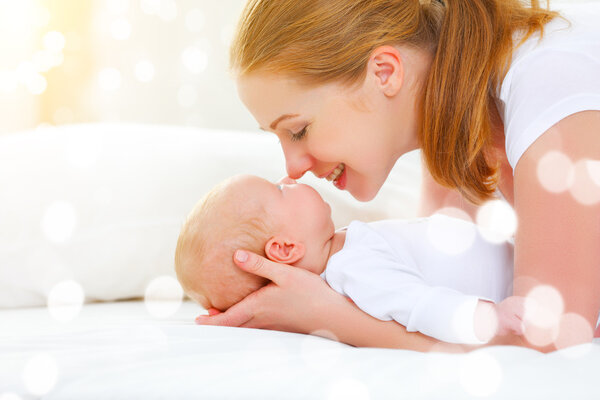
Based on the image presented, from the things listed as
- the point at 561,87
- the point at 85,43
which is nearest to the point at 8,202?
the point at 561,87

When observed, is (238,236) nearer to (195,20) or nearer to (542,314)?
(542,314)

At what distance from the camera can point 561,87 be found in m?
1.03

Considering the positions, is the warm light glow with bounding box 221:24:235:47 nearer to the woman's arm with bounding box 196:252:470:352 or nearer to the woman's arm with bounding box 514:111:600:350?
the woman's arm with bounding box 196:252:470:352

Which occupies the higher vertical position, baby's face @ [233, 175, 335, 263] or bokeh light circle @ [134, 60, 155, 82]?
bokeh light circle @ [134, 60, 155, 82]

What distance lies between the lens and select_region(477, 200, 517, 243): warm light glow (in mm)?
1313

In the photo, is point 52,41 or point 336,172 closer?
point 336,172

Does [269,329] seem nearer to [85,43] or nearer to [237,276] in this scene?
[237,276]

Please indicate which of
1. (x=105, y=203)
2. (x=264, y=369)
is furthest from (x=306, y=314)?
(x=105, y=203)

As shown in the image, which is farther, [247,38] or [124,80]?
[124,80]

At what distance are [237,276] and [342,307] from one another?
20 centimetres

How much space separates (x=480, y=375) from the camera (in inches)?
31.0

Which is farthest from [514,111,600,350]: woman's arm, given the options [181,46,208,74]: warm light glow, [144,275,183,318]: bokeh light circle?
[181,46,208,74]: warm light glow

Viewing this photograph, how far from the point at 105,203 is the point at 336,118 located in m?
0.69

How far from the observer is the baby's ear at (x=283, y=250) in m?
1.17
